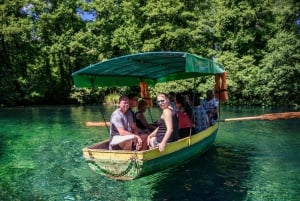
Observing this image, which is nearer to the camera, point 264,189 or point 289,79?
point 264,189

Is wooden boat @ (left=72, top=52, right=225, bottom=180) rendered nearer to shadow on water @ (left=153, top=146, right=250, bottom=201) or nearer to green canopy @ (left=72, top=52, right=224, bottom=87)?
green canopy @ (left=72, top=52, right=224, bottom=87)

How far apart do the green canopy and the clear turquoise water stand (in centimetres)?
300

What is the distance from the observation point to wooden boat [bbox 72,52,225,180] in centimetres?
897

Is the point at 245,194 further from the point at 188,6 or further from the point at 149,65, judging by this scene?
the point at 188,6

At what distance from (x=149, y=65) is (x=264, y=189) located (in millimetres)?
5141

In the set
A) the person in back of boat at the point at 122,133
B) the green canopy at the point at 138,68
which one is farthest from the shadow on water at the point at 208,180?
the green canopy at the point at 138,68

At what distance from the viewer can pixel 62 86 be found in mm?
52281

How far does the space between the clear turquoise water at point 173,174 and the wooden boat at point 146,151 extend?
Result: 29.9 inches

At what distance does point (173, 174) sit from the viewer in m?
12.0

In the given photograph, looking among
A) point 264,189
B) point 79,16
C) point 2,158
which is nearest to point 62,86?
point 79,16

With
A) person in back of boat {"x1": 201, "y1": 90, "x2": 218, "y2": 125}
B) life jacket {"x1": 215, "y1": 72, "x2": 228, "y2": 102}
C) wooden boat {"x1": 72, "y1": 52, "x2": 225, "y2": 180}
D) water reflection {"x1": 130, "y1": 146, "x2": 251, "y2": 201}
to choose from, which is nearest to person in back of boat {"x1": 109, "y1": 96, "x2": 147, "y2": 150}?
wooden boat {"x1": 72, "y1": 52, "x2": 225, "y2": 180}

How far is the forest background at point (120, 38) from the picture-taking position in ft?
141

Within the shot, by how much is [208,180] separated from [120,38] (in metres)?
38.8

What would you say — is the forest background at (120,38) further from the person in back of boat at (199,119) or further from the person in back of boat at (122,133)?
the person in back of boat at (122,133)
